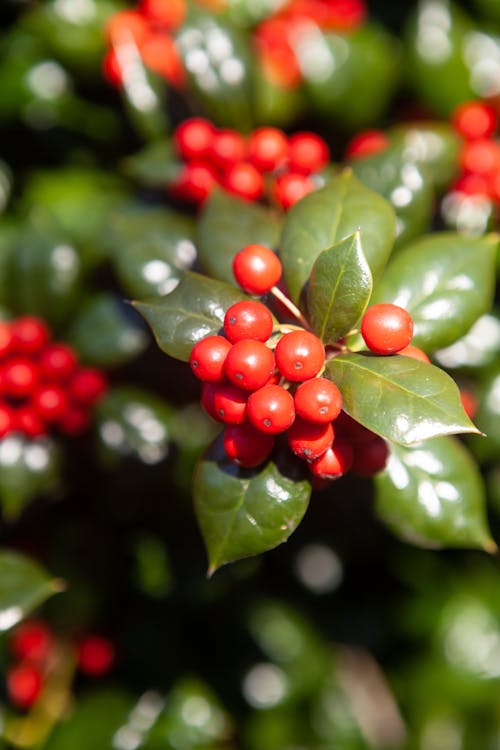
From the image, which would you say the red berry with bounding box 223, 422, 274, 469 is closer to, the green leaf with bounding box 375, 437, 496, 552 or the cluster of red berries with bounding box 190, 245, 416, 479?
the cluster of red berries with bounding box 190, 245, 416, 479

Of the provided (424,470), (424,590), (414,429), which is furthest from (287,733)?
(414,429)

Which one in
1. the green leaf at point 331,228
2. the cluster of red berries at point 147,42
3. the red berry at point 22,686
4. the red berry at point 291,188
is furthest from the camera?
the red berry at point 22,686

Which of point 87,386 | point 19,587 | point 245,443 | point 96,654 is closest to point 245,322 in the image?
point 245,443

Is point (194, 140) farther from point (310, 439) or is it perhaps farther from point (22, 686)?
point (22, 686)

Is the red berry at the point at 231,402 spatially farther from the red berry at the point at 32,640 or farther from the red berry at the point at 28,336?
→ the red berry at the point at 32,640

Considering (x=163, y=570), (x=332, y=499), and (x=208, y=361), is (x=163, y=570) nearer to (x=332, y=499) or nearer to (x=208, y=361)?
(x=332, y=499)

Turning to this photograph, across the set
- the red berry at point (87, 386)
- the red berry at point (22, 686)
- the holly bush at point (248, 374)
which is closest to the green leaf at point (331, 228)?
the holly bush at point (248, 374)

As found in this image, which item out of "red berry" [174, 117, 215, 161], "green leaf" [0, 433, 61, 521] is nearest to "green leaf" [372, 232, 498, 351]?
"red berry" [174, 117, 215, 161]
